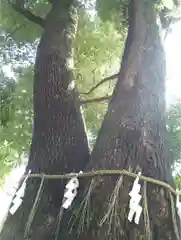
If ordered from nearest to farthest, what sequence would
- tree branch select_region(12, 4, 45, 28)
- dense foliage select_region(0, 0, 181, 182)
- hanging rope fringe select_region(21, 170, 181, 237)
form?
hanging rope fringe select_region(21, 170, 181, 237)
tree branch select_region(12, 4, 45, 28)
dense foliage select_region(0, 0, 181, 182)

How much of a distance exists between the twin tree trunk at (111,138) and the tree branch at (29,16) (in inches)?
23.7

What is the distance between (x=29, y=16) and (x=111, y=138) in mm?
1536

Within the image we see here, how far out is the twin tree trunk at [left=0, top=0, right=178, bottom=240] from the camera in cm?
131

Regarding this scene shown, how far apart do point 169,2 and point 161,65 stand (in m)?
0.47

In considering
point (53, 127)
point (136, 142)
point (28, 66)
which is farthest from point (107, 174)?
point (28, 66)

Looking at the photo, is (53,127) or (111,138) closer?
(111,138)

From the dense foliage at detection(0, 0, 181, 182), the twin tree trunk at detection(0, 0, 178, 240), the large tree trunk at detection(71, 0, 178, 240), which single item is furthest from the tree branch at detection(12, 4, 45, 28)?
the large tree trunk at detection(71, 0, 178, 240)

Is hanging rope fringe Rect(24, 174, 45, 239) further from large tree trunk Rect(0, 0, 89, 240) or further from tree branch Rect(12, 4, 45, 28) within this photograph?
tree branch Rect(12, 4, 45, 28)

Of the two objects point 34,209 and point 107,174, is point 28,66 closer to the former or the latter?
point 34,209

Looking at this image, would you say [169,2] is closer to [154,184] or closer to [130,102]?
[130,102]

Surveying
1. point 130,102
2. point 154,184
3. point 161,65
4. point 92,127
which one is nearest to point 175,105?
point 92,127

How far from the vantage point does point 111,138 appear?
1512 mm

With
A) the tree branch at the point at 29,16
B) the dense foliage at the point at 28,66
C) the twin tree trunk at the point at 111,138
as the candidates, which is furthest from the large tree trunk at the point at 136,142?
the dense foliage at the point at 28,66

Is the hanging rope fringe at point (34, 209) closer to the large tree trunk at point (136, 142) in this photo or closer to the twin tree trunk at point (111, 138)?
the twin tree trunk at point (111, 138)
